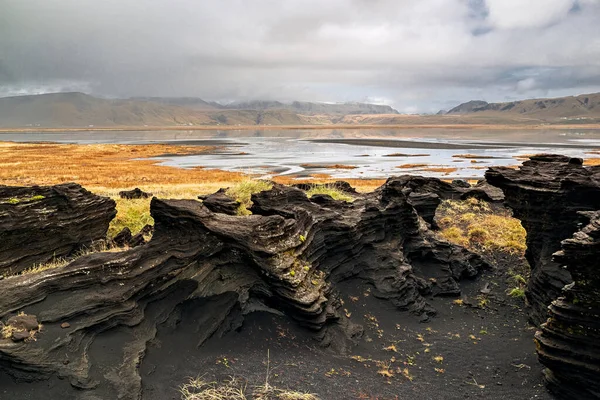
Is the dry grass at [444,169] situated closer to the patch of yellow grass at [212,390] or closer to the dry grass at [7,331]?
the patch of yellow grass at [212,390]

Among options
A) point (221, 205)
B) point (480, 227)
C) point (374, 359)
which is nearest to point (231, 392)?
point (374, 359)

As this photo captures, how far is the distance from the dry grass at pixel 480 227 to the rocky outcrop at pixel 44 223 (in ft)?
67.1

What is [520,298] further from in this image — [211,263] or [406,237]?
[211,263]

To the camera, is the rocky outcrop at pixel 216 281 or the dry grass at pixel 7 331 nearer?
the dry grass at pixel 7 331

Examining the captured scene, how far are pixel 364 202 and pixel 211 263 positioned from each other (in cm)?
983

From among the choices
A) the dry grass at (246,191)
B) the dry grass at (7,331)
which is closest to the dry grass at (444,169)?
the dry grass at (246,191)

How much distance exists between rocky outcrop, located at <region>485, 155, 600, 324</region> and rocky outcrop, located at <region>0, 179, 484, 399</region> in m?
3.96

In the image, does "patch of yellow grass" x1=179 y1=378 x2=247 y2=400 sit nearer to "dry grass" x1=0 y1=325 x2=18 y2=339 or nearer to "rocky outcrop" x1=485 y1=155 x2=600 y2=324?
"dry grass" x1=0 y1=325 x2=18 y2=339

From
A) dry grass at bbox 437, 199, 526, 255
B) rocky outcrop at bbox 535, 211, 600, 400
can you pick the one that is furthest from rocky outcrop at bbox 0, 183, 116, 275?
dry grass at bbox 437, 199, 526, 255

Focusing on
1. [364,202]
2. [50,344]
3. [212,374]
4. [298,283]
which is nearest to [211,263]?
[298,283]

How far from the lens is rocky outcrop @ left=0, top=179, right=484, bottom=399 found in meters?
9.78

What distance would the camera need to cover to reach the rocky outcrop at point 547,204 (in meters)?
16.7

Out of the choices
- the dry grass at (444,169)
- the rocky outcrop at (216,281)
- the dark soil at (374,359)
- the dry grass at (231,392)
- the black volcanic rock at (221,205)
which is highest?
the black volcanic rock at (221,205)

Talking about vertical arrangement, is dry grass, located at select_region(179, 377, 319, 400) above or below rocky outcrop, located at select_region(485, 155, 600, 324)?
below
